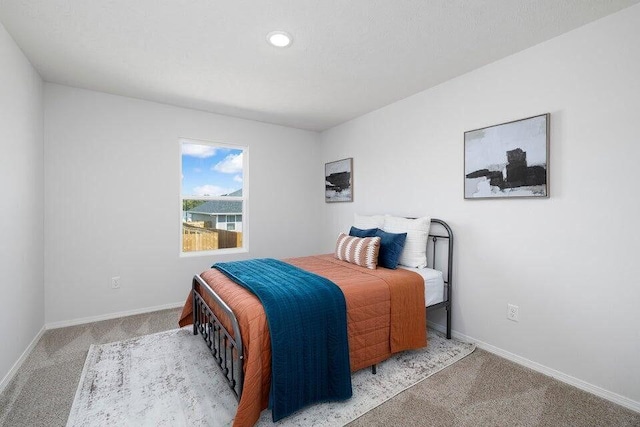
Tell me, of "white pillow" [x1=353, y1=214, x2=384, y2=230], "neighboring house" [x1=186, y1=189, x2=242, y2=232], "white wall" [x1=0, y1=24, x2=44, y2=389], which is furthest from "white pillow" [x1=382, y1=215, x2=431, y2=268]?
"white wall" [x1=0, y1=24, x2=44, y2=389]

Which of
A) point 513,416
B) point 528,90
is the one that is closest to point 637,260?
point 513,416

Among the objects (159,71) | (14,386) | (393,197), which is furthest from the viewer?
(393,197)

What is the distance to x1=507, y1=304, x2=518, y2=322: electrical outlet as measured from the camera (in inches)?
93.1

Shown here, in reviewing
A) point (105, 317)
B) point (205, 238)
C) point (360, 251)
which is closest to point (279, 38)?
point (360, 251)

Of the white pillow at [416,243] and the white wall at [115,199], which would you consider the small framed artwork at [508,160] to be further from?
the white wall at [115,199]

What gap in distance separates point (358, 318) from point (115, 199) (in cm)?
291

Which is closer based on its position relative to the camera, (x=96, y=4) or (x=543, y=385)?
(x=96, y=4)

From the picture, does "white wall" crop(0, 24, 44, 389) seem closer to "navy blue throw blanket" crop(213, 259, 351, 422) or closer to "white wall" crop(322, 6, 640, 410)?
"navy blue throw blanket" crop(213, 259, 351, 422)

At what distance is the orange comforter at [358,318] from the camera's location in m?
1.61

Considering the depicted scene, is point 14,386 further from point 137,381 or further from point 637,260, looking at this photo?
point 637,260

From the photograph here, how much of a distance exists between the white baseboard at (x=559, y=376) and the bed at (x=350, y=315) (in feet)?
0.89

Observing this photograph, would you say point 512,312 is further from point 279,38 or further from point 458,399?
point 279,38

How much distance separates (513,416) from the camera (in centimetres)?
176

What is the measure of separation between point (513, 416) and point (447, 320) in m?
1.02
